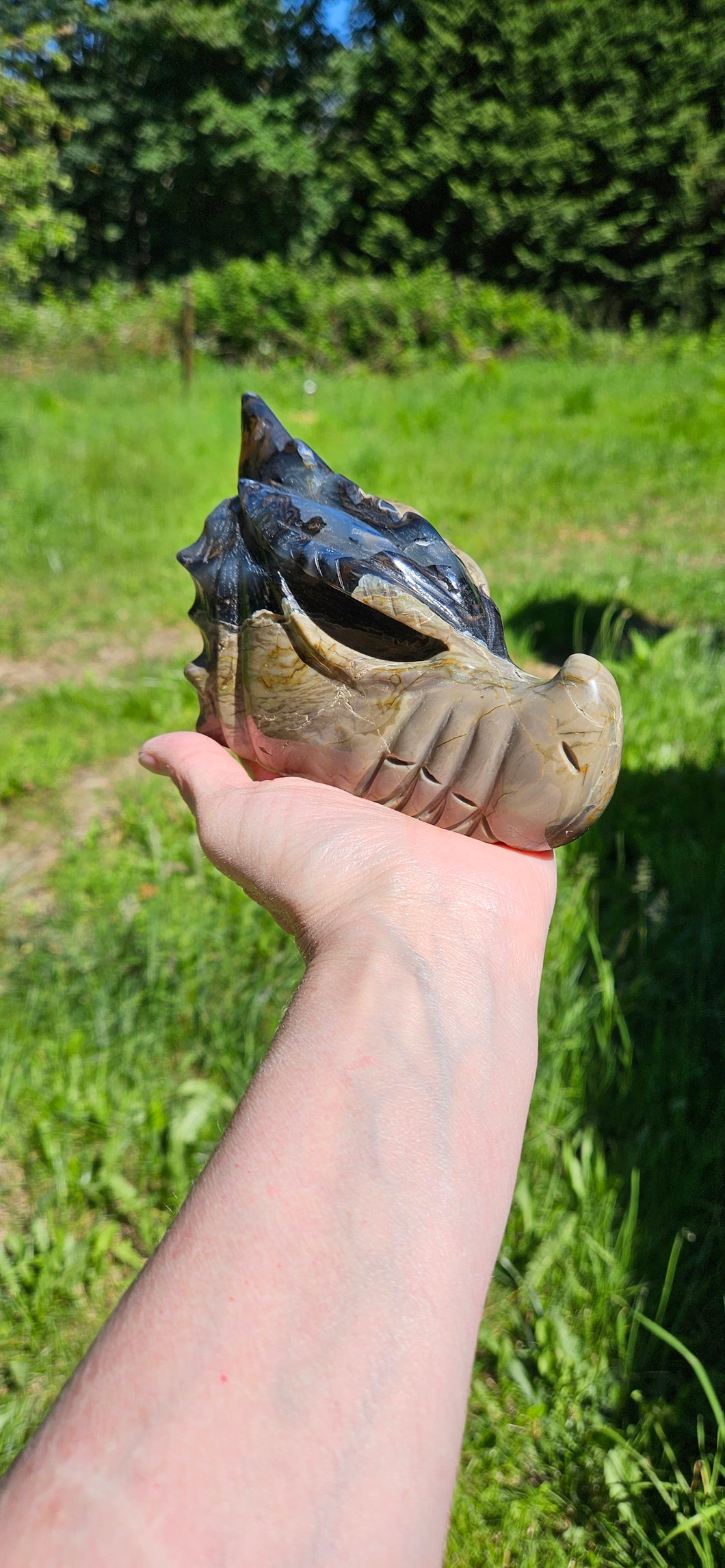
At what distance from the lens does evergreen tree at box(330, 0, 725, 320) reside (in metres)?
13.9

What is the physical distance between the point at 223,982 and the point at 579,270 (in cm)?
1555

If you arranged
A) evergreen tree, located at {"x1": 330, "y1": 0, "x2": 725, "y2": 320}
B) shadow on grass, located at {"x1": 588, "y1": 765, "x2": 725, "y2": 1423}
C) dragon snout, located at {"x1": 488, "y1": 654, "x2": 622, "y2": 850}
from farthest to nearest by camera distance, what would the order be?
evergreen tree, located at {"x1": 330, "y1": 0, "x2": 725, "y2": 320}, shadow on grass, located at {"x1": 588, "y1": 765, "x2": 725, "y2": 1423}, dragon snout, located at {"x1": 488, "y1": 654, "x2": 622, "y2": 850}

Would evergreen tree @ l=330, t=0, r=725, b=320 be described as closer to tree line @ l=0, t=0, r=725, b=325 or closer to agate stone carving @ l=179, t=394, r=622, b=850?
tree line @ l=0, t=0, r=725, b=325

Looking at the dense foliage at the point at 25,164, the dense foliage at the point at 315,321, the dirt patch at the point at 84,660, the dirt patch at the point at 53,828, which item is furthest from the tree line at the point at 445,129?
the dirt patch at the point at 53,828

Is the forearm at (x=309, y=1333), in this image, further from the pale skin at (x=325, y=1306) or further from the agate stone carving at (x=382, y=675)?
the agate stone carving at (x=382, y=675)

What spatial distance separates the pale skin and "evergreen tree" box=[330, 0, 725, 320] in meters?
15.7

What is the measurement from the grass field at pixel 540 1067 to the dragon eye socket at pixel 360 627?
3.21 feet

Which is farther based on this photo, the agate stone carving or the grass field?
the grass field

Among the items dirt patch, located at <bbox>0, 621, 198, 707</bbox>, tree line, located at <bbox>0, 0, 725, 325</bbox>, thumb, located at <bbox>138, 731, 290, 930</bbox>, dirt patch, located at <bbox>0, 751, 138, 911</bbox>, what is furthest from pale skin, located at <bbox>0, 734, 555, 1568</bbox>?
tree line, located at <bbox>0, 0, 725, 325</bbox>

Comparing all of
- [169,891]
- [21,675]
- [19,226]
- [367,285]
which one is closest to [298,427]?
[19,226]

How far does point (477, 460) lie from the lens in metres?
7.36

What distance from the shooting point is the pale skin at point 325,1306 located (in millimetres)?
795

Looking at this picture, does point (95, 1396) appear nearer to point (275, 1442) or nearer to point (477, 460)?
point (275, 1442)

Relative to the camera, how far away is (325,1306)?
3.03 feet
